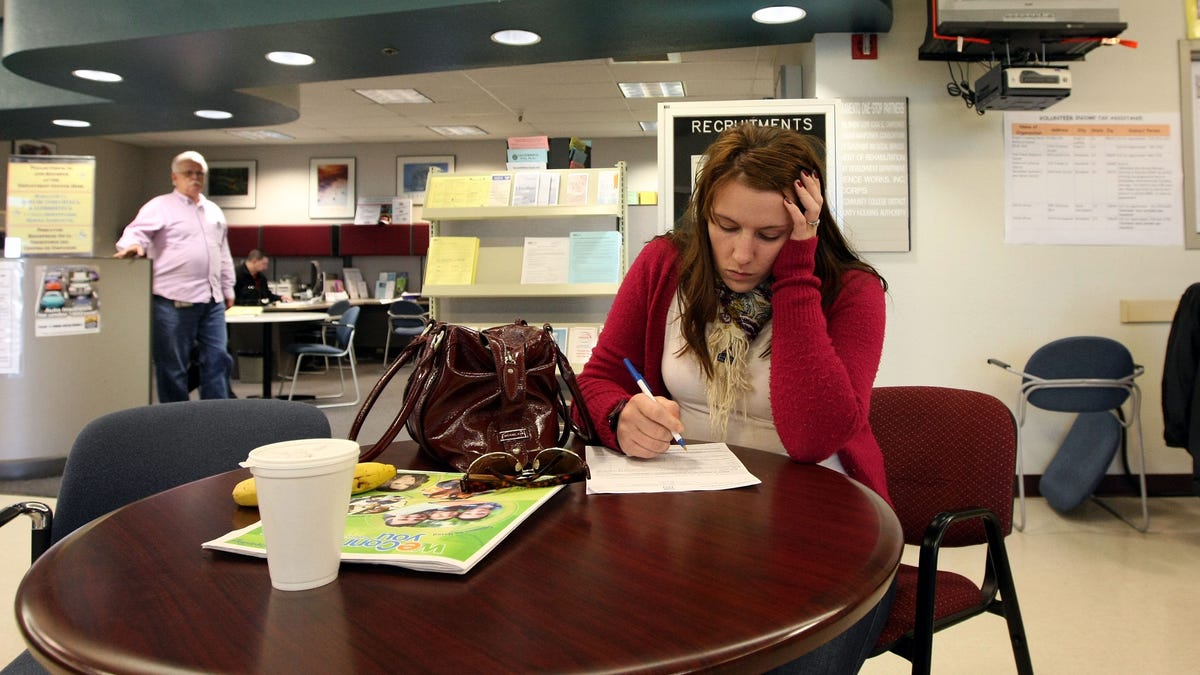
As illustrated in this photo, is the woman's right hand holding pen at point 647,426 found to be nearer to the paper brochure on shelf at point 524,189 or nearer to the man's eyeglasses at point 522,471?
the man's eyeglasses at point 522,471

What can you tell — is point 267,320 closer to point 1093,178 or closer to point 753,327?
point 753,327

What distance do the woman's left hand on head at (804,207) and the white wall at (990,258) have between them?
242cm

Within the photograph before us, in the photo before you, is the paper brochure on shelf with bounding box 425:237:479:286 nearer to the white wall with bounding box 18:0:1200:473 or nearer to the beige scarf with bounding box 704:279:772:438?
the white wall with bounding box 18:0:1200:473

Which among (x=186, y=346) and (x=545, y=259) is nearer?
(x=545, y=259)

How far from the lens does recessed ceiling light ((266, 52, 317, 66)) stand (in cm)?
424

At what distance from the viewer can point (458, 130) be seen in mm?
9312

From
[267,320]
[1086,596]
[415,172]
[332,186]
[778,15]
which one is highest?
[415,172]

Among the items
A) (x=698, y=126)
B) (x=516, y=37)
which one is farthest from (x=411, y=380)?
(x=516, y=37)

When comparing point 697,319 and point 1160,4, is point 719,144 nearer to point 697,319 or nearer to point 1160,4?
point 697,319

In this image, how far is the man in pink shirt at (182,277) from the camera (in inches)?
171

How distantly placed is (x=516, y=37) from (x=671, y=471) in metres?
3.43

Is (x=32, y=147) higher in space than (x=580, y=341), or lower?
higher

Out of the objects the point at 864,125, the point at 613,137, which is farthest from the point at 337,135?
the point at 864,125

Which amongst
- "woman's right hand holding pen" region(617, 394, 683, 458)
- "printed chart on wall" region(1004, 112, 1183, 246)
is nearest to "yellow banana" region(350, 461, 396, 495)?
"woman's right hand holding pen" region(617, 394, 683, 458)
